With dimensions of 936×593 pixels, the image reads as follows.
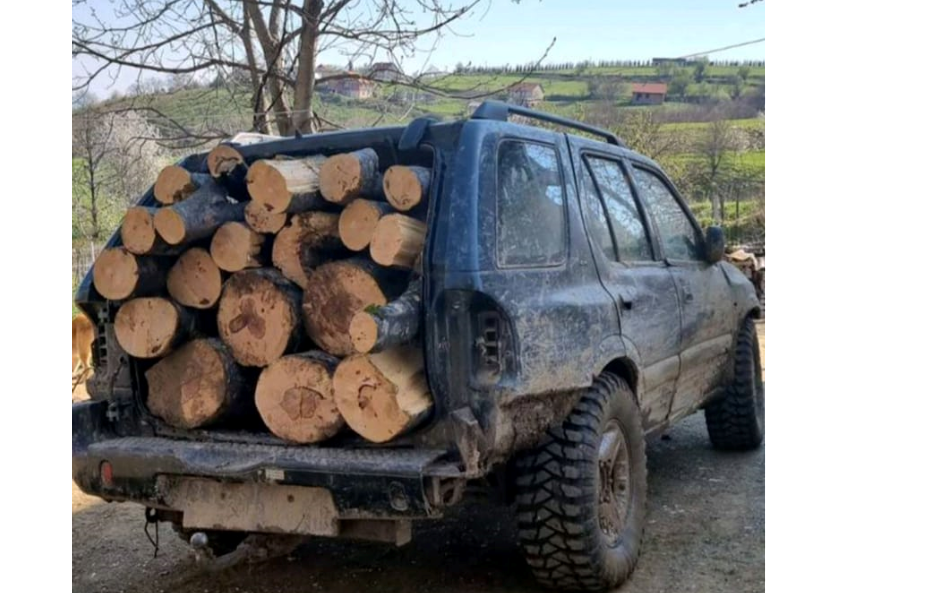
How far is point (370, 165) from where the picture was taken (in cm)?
332

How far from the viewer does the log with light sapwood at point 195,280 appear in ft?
11.4

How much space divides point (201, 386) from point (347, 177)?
3.02 ft

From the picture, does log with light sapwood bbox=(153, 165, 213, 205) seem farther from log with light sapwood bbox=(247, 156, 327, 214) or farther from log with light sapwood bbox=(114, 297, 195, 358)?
log with light sapwood bbox=(114, 297, 195, 358)

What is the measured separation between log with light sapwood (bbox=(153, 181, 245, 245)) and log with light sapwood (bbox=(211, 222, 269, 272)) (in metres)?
0.05

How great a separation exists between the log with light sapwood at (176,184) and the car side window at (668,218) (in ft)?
6.59

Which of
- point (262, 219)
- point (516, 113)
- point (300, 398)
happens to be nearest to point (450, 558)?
point (300, 398)

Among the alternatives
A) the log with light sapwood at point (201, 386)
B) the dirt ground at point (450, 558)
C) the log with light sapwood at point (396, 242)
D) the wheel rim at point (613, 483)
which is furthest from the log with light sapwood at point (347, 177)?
the dirt ground at point (450, 558)

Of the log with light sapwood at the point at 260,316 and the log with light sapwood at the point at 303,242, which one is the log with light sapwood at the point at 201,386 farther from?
the log with light sapwood at the point at 303,242

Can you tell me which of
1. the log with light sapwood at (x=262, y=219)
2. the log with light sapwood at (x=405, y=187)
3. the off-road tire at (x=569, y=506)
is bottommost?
the off-road tire at (x=569, y=506)

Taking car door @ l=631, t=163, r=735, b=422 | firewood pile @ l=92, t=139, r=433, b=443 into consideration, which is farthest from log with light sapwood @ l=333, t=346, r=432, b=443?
car door @ l=631, t=163, r=735, b=422

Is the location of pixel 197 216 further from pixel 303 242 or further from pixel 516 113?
pixel 516 113

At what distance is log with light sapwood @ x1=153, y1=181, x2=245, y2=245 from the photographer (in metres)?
3.38
